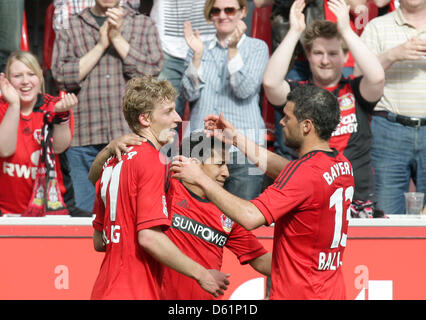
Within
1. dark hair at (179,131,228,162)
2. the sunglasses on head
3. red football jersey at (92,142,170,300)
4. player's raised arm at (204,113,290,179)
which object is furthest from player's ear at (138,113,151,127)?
the sunglasses on head

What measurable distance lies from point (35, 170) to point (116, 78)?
1.12m

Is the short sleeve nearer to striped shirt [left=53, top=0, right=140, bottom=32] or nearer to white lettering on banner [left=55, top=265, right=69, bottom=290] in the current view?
white lettering on banner [left=55, top=265, right=69, bottom=290]

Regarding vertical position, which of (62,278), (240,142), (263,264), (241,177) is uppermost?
(240,142)

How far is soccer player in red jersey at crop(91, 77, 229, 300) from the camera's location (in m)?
3.65

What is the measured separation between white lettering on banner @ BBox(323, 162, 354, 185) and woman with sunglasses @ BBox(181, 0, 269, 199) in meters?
1.90

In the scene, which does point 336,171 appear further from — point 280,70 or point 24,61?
point 24,61

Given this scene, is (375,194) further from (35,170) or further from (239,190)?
(35,170)

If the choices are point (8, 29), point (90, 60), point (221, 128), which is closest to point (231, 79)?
point (90, 60)

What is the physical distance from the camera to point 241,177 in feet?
19.6

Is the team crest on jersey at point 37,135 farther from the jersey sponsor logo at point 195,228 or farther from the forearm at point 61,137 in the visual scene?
the jersey sponsor logo at point 195,228

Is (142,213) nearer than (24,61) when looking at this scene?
Yes

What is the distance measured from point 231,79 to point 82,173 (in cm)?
158

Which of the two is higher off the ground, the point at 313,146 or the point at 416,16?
the point at 416,16

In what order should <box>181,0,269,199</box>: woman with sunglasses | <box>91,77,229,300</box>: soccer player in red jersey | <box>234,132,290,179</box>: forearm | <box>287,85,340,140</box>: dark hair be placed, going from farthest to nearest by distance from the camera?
1. <box>181,0,269,199</box>: woman with sunglasses
2. <box>234,132,290,179</box>: forearm
3. <box>287,85,340,140</box>: dark hair
4. <box>91,77,229,300</box>: soccer player in red jersey
